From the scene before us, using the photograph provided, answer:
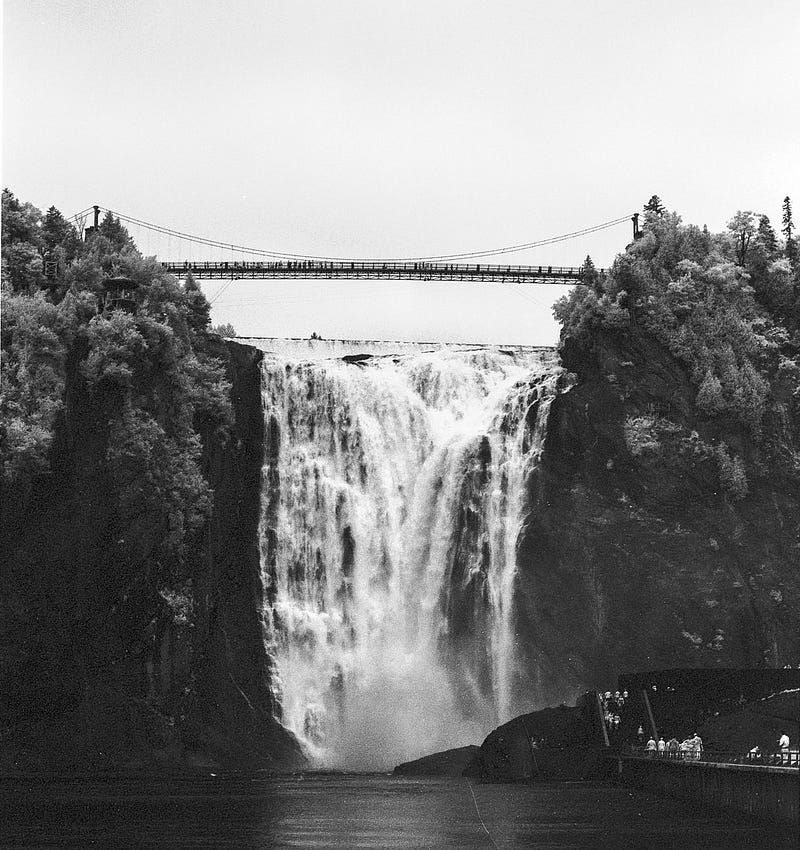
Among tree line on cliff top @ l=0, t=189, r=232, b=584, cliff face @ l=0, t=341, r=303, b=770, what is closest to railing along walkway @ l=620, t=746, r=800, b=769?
cliff face @ l=0, t=341, r=303, b=770

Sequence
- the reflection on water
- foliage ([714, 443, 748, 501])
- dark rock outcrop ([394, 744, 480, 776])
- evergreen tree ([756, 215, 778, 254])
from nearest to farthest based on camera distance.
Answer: the reflection on water → dark rock outcrop ([394, 744, 480, 776]) → foliage ([714, 443, 748, 501]) → evergreen tree ([756, 215, 778, 254])

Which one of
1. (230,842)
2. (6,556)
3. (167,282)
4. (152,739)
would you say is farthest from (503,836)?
(167,282)

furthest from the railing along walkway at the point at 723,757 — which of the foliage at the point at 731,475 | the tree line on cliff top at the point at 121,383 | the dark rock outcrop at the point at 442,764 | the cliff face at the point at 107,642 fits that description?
the tree line on cliff top at the point at 121,383

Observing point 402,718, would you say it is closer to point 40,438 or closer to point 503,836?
point 40,438

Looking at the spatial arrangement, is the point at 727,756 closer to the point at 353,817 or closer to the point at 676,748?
the point at 676,748

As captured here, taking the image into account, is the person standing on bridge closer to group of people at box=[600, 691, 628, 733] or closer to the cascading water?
group of people at box=[600, 691, 628, 733]

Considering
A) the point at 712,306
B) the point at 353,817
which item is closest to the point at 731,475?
the point at 712,306

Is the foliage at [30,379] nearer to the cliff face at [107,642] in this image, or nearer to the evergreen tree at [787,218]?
the cliff face at [107,642]
